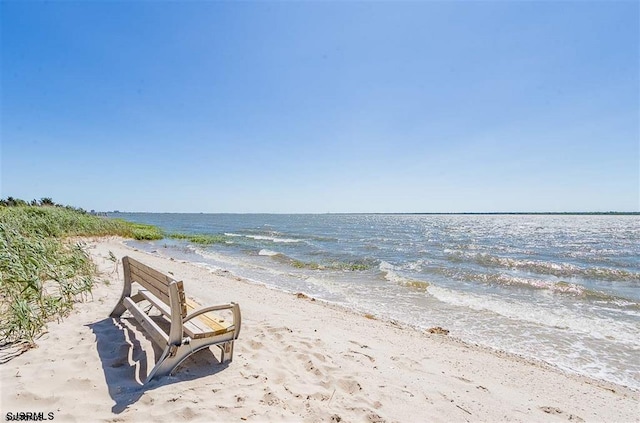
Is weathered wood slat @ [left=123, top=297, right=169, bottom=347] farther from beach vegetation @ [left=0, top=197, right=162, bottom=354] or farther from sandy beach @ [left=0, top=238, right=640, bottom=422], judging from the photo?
beach vegetation @ [left=0, top=197, right=162, bottom=354]

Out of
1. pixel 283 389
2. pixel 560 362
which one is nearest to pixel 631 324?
pixel 560 362

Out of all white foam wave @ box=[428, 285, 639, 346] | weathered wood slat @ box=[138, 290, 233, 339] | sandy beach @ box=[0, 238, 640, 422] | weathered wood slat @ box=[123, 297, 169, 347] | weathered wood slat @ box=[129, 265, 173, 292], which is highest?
weathered wood slat @ box=[129, 265, 173, 292]

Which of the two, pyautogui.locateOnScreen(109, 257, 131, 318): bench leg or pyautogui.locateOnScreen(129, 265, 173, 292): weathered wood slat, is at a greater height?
pyautogui.locateOnScreen(129, 265, 173, 292): weathered wood slat

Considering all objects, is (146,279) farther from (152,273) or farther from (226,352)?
(226,352)

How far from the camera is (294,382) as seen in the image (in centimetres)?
389

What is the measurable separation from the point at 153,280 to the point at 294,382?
2.53 meters

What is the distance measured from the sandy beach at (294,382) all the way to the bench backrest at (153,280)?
2.91ft

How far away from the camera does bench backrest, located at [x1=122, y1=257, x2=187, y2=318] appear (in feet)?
12.2

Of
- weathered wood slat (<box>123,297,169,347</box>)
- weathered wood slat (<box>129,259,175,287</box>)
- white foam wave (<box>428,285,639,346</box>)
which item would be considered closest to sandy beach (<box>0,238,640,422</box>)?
weathered wood slat (<box>123,297,169,347</box>)

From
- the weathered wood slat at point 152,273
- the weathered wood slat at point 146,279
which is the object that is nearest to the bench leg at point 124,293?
the weathered wood slat at point 146,279

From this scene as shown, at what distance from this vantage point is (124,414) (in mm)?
3051

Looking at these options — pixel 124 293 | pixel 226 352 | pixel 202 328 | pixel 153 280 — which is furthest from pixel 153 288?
pixel 124 293

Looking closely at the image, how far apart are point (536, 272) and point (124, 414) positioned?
18.6 meters

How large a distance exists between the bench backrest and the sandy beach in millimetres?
886
